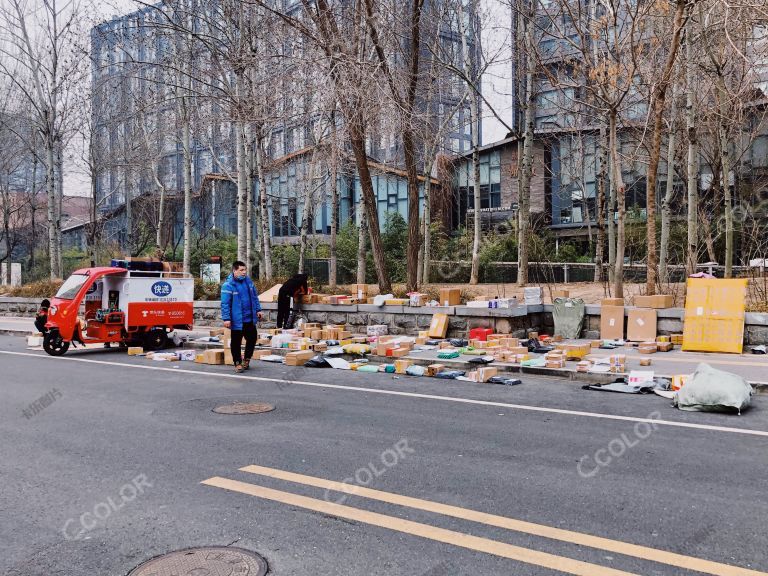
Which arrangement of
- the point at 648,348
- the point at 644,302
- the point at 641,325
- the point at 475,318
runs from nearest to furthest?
the point at 648,348
the point at 641,325
the point at 644,302
the point at 475,318

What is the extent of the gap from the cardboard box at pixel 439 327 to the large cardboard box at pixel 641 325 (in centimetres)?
387

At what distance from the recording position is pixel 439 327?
1429 centimetres

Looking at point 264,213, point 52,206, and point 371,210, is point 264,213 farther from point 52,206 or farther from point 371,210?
point 52,206

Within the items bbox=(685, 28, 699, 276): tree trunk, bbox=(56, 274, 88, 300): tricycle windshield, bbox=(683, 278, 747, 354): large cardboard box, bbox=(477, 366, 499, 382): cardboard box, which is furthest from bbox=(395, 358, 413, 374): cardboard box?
bbox=(685, 28, 699, 276): tree trunk

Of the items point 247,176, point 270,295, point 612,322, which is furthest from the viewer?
point 247,176

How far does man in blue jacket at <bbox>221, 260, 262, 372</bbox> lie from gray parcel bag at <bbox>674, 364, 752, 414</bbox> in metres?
7.04

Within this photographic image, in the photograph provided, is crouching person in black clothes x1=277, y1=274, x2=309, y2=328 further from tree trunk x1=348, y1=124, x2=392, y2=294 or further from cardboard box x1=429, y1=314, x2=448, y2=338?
cardboard box x1=429, y1=314, x2=448, y2=338

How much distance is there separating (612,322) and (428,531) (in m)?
10.7

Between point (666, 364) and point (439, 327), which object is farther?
point (439, 327)

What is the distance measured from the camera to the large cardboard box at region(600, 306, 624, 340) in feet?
44.2

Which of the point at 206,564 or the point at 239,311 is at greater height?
the point at 239,311

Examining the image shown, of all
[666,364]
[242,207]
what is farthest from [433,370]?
[242,207]

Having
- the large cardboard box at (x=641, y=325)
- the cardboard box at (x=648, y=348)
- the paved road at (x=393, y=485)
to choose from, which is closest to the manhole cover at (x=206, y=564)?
the paved road at (x=393, y=485)

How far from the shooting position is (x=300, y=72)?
50.7 feet
